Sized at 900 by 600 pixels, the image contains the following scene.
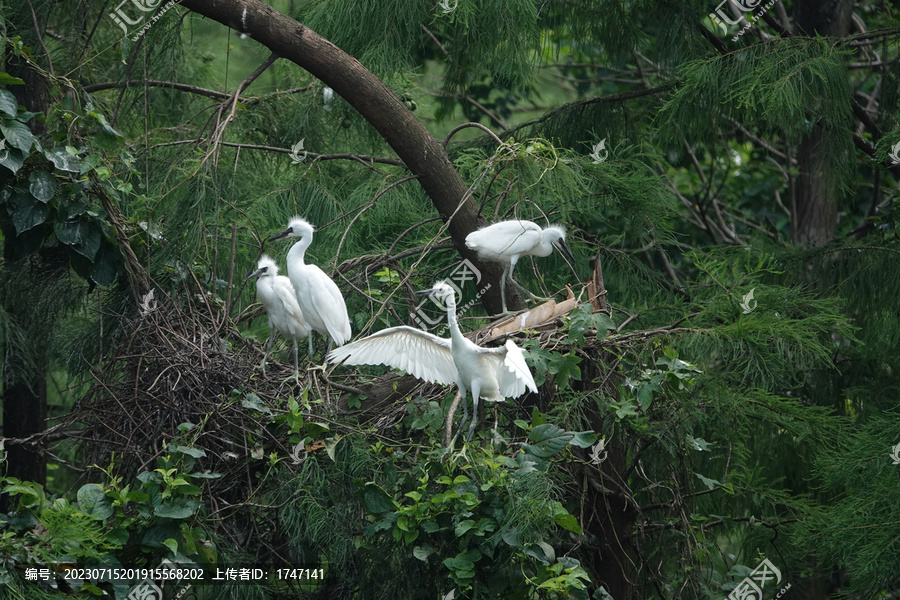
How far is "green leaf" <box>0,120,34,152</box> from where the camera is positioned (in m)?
3.47

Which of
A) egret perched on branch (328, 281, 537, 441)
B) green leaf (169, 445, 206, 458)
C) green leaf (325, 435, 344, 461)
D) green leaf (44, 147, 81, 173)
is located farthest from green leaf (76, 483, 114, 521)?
green leaf (44, 147, 81, 173)

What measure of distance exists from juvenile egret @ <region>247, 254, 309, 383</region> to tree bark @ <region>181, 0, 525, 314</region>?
789 millimetres

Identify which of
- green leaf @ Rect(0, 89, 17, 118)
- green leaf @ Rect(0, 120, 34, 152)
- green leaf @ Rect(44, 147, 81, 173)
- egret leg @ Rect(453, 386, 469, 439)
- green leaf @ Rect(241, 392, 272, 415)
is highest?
green leaf @ Rect(0, 89, 17, 118)

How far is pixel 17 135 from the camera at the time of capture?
3496 mm

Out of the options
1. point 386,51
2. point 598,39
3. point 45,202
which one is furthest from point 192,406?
point 598,39

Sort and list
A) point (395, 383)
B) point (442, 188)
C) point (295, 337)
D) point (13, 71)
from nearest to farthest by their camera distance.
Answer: point (395, 383) → point (295, 337) → point (442, 188) → point (13, 71)

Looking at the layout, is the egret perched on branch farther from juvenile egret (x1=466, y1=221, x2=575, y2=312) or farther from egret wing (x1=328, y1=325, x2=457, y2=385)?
juvenile egret (x1=466, y1=221, x2=575, y2=312)

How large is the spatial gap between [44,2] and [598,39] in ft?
9.79

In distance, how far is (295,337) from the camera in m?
4.10

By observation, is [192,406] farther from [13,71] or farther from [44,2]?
[13,71]

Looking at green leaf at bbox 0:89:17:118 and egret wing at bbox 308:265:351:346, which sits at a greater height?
green leaf at bbox 0:89:17:118

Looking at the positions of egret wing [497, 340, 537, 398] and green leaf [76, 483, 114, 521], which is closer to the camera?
egret wing [497, 340, 537, 398]

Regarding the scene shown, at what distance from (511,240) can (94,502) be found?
198cm

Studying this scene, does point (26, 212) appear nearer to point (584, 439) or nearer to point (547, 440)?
point (547, 440)
